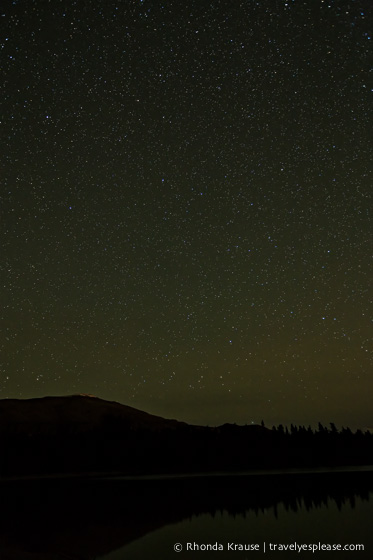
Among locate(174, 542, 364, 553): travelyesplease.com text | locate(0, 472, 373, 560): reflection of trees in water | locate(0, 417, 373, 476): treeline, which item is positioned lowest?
locate(174, 542, 364, 553): travelyesplease.com text

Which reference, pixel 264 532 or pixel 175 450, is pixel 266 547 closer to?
pixel 264 532

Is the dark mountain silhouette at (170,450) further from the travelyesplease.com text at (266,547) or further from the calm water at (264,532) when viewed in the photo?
the travelyesplease.com text at (266,547)

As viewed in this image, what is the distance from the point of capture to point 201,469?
95562mm

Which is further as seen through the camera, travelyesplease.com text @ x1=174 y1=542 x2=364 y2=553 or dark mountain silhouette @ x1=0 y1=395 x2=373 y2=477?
dark mountain silhouette @ x1=0 y1=395 x2=373 y2=477

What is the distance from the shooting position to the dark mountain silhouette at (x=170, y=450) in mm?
90062

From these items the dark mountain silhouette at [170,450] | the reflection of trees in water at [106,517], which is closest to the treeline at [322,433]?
the dark mountain silhouette at [170,450]

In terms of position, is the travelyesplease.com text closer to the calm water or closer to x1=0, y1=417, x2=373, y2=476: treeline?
the calm water

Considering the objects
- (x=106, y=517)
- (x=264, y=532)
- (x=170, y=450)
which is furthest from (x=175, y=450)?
(x=264, y=532)

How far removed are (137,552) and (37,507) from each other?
54.6ft

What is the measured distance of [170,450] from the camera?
99625mm

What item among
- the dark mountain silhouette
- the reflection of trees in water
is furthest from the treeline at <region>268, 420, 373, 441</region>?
the reflection of trees in water

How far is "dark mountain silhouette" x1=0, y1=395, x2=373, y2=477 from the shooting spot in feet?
295

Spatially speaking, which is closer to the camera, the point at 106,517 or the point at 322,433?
the point at 106,517

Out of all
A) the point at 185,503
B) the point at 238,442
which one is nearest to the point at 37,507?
the point at 185,503
